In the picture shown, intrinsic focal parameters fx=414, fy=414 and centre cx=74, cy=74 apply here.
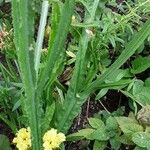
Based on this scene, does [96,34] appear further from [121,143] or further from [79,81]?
Result: [121,143]

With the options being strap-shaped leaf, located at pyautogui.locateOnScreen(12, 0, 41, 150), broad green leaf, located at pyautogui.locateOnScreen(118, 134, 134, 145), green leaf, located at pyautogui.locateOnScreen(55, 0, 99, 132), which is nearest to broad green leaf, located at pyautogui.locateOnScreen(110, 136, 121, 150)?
broad green leaf, located at pyautogui.locateOnScreen(118, 134, 134, 145)

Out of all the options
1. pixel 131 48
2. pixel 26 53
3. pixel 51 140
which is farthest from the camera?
pixel 51 140

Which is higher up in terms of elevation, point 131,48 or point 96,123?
point 131,48

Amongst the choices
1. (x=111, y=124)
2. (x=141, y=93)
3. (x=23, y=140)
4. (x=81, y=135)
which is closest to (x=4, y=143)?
(x=23, y=140)

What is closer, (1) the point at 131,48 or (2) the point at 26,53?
(2) the point at 26,53

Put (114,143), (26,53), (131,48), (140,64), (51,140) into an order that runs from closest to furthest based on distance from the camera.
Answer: (26,53), (131,48), (51,140), (114,143), (140,64)

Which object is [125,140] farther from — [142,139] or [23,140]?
[23,140]

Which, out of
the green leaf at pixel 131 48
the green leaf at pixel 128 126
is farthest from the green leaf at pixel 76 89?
the green leaf at pixel 128 126
